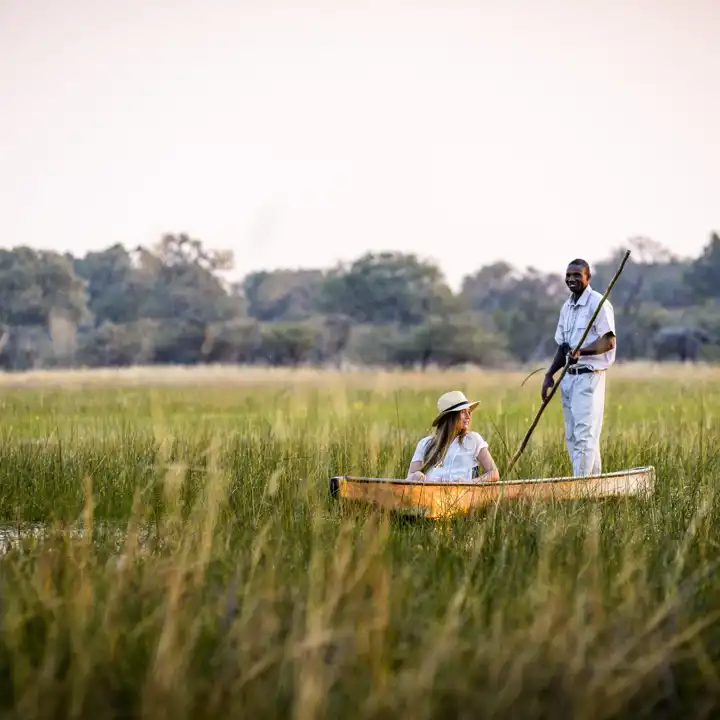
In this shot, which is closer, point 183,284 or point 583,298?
point 583,298

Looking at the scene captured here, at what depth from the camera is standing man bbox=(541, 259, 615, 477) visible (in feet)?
28.6

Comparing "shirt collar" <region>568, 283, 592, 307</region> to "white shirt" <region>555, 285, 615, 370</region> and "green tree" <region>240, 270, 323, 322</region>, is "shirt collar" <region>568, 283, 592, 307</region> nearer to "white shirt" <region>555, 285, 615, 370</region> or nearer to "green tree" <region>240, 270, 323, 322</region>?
"white shirt" <region>555, 285, 615, 370</region>

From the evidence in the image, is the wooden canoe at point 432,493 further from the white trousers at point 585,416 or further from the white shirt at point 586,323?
the white shirt at point 586,323

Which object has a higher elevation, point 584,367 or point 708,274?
point 708,274

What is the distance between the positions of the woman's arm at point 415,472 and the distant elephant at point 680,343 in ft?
180

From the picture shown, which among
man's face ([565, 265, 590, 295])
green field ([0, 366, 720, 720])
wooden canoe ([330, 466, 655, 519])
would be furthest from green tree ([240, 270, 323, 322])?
green field ([0, 366, 720, 720])

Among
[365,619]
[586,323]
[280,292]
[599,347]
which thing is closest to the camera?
[365,619]

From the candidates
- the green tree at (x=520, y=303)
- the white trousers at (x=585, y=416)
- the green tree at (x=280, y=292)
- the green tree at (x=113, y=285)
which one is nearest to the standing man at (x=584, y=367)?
the white trousers at (x=585, y=416)

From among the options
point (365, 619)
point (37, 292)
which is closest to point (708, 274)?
point (37, 292)

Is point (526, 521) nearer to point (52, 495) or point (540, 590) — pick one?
point (540, 590)

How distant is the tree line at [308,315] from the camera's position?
2517 inches

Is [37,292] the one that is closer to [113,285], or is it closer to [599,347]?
[113,285]

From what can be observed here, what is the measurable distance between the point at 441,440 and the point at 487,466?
0.37m

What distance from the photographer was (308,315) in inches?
3191
